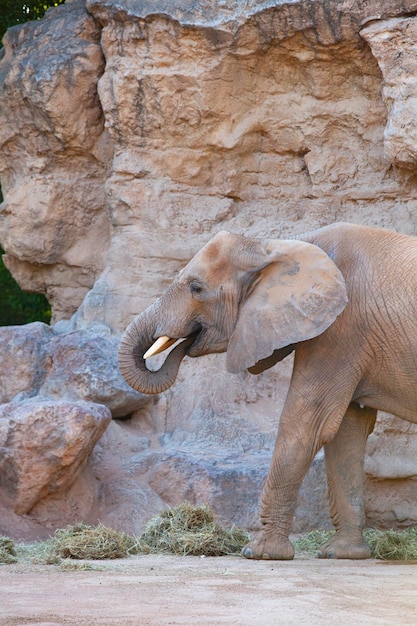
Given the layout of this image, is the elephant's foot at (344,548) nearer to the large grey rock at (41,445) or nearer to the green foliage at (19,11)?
the large grey rock at (41,445)

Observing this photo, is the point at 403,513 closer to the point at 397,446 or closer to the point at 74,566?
the point at 397,446

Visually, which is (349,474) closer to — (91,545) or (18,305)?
(91,545)

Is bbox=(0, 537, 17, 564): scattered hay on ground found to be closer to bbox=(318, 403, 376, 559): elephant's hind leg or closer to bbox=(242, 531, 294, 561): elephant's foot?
bbox=(242, 531, 294, 561): elephant's foot

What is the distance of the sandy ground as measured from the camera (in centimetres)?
481

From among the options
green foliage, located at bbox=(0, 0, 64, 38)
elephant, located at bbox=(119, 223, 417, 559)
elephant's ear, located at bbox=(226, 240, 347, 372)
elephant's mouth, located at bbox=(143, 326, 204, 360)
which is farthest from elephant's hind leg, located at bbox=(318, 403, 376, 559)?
green foliage, located at bbox=(0, 0, 64, 38)

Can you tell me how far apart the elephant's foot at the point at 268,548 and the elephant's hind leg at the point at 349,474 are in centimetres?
40

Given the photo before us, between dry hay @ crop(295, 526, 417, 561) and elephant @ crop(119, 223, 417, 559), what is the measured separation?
0.62ft

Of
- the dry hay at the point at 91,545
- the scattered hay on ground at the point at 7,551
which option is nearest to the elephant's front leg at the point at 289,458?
the dry hay at the point at 91,545

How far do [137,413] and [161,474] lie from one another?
81 centimetres

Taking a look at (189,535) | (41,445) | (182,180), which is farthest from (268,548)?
(182,180)

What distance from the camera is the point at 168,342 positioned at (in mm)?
7148

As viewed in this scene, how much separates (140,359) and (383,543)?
1.87 m

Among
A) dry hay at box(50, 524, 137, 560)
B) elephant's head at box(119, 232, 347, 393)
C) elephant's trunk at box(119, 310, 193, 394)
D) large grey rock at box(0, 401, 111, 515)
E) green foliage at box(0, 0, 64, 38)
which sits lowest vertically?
dry hay at box(50, 524, 137, 560)

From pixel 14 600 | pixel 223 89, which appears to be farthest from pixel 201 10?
pixel 14 600
